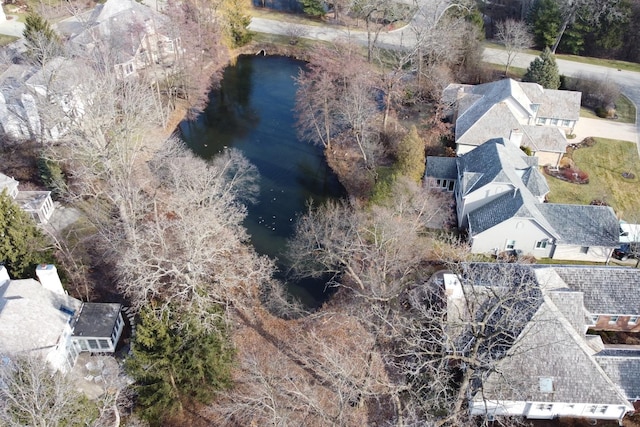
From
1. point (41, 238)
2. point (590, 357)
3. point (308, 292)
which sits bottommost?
point (308, 292)

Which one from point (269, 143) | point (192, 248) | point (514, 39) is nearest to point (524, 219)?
point (192, 248)

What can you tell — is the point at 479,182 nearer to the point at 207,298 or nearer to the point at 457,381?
the point at 457,381

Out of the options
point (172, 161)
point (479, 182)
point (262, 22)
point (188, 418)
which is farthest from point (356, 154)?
point (262, 22)

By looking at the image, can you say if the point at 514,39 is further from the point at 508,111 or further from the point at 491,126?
the point at 491,126

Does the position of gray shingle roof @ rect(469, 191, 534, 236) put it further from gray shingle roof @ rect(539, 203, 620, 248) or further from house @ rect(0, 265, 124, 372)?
house @ rect(0, 265, 124, 372)

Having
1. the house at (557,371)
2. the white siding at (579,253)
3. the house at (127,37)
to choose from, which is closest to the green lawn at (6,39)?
the house at (127,37)

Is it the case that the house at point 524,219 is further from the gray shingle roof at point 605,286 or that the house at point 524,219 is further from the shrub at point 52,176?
the shrub at point 52,176
